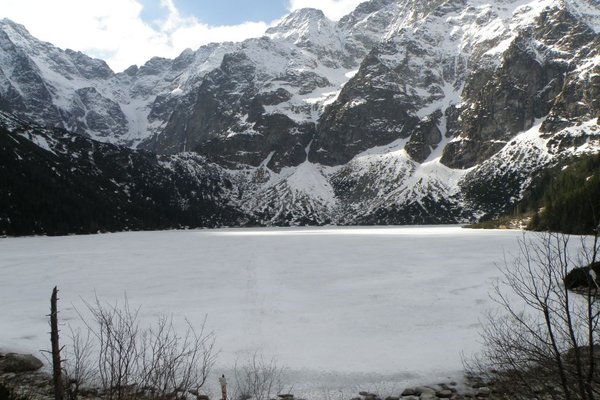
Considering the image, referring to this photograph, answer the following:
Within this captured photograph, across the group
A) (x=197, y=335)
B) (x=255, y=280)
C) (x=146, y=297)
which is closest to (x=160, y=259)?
(x=255, y=280)

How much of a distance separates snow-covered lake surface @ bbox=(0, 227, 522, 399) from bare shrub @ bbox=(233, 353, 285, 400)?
1.69ft

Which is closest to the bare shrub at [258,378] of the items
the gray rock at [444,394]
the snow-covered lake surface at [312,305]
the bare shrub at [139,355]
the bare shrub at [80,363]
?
the snow-covered lake surface at [312,305]

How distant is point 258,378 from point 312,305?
10.2 metres

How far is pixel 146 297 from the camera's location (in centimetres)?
2536

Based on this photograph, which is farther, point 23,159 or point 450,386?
point 23,159

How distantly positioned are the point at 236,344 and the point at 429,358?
737 cm

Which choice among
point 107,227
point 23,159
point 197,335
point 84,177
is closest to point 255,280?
point 197,335

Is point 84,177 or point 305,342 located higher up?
point 84,177

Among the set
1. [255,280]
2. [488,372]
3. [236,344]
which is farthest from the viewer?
[255,280]

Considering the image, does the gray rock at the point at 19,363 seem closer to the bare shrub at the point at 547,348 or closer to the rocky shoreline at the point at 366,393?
the rocky shoreline at the point at 366,393

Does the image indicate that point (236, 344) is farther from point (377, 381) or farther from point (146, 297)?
point (146, 297)

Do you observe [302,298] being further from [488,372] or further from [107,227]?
[107,227]

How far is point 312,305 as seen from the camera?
77.2ft

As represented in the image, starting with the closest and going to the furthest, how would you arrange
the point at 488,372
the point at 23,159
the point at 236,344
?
the point at 488,372 < the point at 236,344 < the point at 23,159
